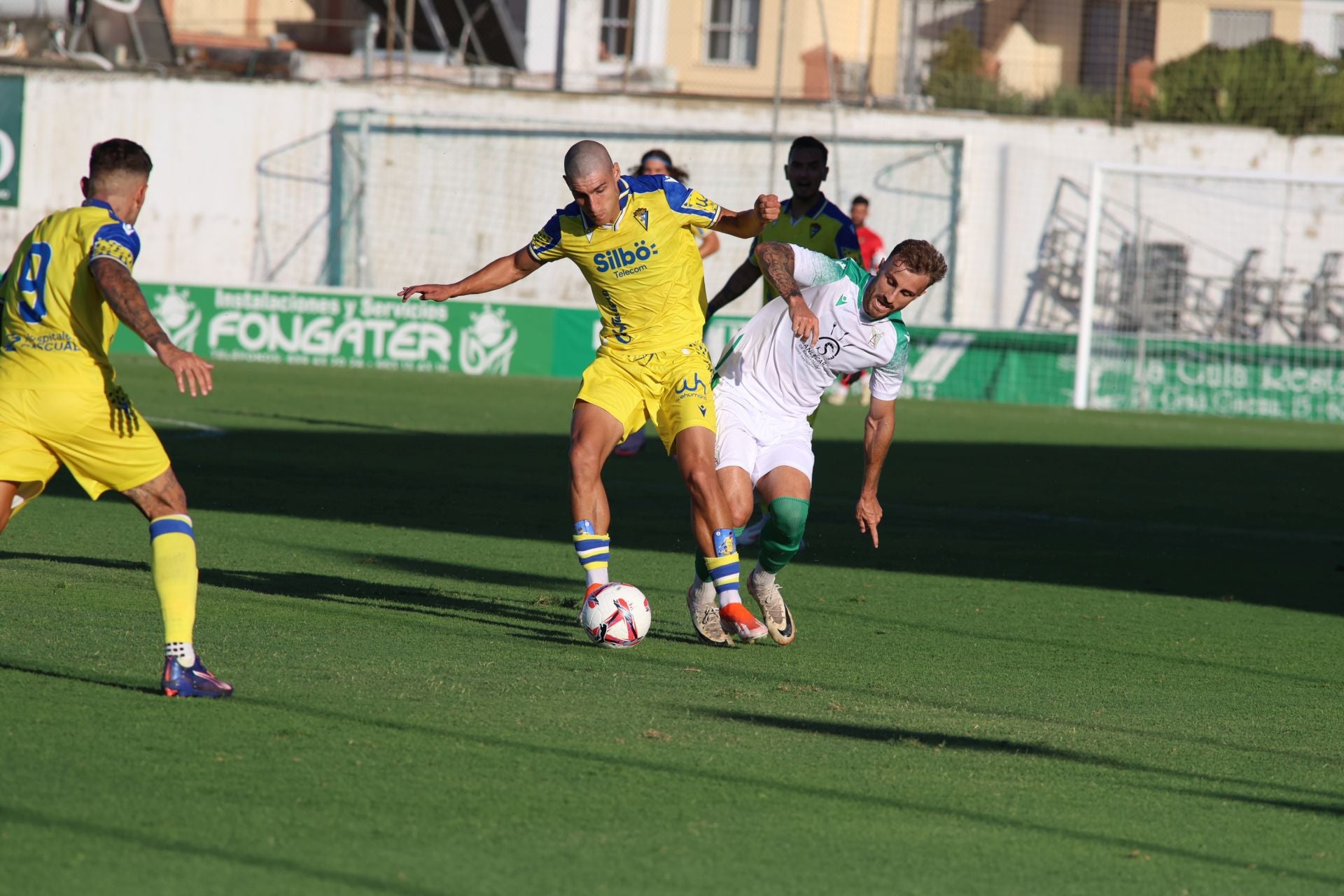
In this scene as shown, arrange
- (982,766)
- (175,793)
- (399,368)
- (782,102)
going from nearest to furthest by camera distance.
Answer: (175,793)
(982,766)
(399,368)
(782,102)

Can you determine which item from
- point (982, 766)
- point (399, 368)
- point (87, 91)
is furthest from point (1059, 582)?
point (87, 91)

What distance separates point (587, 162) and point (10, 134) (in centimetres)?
2590

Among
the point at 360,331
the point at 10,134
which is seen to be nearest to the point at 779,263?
the point at 360,331


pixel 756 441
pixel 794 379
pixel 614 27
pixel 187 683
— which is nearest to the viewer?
pixel 187 683

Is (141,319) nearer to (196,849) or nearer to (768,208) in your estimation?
(196,849)

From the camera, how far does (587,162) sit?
6770 millimetres

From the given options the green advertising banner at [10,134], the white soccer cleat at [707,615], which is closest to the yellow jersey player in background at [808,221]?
the white soccer cleat at [707,615]

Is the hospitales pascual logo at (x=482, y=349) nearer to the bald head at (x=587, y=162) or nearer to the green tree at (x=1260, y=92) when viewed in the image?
the green tree at (x=1260, y=92)

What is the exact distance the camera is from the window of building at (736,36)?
34188mm

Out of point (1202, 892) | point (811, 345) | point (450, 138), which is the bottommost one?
point (1202, 892)

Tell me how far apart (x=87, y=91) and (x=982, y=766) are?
92.3 feet

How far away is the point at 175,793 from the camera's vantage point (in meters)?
4.18

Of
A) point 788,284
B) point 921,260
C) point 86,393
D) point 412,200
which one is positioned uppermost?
point 412,200

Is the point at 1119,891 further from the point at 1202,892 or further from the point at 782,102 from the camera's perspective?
the point at 782,102
